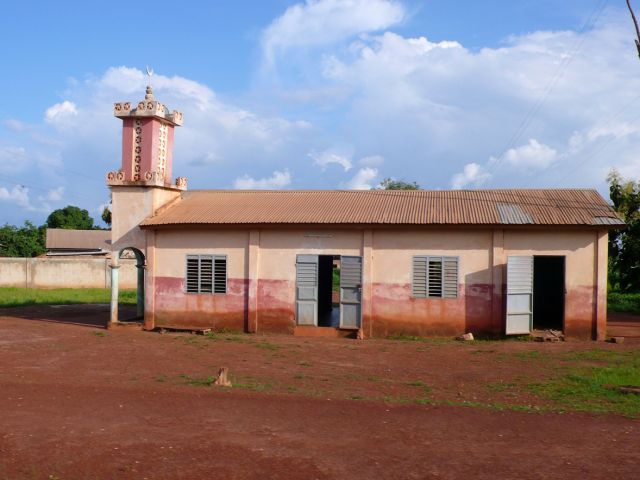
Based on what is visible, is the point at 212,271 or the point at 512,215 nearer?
the point at 512,215

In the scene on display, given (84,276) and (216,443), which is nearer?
(216,443)

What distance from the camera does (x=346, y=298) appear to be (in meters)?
18.6

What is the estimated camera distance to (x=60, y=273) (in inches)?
1430

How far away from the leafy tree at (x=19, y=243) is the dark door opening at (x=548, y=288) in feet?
141

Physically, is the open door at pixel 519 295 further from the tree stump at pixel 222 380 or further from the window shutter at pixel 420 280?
the tree stump at pixel 222 380

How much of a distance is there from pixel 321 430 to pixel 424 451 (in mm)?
1490

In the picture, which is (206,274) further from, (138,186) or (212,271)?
(138,186)

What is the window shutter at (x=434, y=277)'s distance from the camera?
1822 cm

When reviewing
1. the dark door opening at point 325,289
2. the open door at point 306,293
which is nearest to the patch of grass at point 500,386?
the open door at point 306,293

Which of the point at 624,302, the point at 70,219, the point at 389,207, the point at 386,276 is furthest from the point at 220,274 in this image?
the point at 70,219

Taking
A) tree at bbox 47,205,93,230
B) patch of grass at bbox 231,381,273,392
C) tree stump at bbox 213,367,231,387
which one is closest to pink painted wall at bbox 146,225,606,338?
patch of grass at bbox 231,381,273,392

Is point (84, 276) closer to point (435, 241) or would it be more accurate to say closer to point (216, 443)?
point (435, 241)

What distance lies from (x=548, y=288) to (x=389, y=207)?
23.6 feet

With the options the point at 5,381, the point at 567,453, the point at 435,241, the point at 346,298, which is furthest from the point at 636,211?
the point at 5,381
